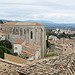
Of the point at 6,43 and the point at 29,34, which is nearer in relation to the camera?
the point at 6,43

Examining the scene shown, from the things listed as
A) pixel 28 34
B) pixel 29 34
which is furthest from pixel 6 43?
pixel 29 34

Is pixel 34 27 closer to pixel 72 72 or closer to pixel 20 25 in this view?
pixel 20 25

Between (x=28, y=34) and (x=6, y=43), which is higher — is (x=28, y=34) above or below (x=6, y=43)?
above

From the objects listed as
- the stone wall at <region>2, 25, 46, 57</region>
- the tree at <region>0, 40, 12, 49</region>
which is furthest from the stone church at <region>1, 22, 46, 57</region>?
the tree at <region>0, 40, 12, 49</region>

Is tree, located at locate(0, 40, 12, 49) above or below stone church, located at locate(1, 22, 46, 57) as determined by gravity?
below

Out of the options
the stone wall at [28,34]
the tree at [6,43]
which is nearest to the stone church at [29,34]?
the stone wall at [28,34]

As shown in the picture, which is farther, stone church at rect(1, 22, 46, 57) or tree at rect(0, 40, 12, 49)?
stone church at rect(1, 22, 46, 57)

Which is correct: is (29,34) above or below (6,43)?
above

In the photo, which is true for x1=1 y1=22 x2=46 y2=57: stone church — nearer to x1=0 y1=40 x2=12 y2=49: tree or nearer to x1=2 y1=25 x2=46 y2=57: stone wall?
x1=2 y1=25 x2=46 y2=57: stone wall

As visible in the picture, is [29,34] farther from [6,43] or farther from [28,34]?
[6,43]

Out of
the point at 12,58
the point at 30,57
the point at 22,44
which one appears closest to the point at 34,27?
the point at 22,44

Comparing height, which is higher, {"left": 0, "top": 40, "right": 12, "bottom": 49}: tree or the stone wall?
the stone wall

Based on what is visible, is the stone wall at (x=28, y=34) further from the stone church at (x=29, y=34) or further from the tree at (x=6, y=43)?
the tree at (x=6, y=43)

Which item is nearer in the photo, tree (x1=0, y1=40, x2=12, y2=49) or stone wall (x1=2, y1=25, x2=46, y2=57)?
tree (x1=0, y1=40, x2=12, y2=49)
